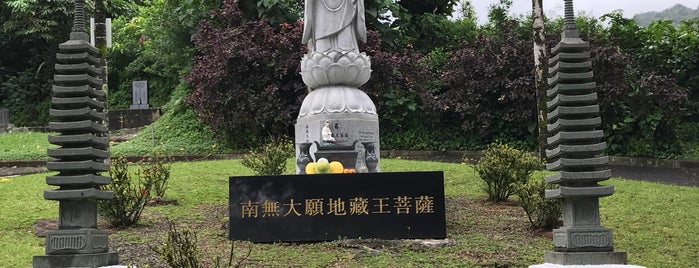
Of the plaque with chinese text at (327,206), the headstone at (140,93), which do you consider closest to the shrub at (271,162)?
the plaque with chinese text at (327,206)

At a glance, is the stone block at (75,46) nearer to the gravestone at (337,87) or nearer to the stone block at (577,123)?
the gravestone at (337,87)

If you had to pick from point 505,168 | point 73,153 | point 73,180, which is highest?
point 73,153

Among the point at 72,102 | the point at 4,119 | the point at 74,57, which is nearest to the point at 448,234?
the point at 72,102

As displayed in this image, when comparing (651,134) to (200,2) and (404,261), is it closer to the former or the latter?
(404,261)

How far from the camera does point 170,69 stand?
73.8ft

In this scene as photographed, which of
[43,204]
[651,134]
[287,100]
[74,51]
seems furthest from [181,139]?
[74,51]

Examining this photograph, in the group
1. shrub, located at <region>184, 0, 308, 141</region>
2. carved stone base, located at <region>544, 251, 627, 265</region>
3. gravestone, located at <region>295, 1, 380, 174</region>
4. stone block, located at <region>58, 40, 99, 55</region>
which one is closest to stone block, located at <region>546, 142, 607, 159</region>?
carved stone base, located at <region>544, 251, 627, 265</region>

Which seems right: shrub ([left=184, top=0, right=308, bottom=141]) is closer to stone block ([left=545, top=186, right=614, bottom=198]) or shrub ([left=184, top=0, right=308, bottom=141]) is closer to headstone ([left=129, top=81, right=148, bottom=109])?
headstone ([left=129, top=81, right=148, bottom=109])

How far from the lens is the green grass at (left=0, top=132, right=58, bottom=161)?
16.0 m

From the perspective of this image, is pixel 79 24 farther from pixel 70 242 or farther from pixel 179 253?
pixel 179 253

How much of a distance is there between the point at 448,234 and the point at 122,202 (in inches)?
147

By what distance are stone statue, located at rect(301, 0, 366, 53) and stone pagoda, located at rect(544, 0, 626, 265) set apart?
4615 mm

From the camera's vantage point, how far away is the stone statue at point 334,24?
9719mm

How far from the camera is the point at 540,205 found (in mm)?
7273
